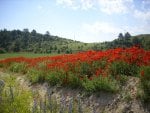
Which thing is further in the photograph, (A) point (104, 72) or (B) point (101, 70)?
(B) point (101, 70)

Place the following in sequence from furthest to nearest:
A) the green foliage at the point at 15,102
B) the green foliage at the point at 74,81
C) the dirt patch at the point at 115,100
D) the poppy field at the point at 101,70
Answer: the green foliage at the point at 74,81 < the poppy field at the point at 101,70 < the green foliage at the point at 15,102 < the dirt patch at the point at 115,100

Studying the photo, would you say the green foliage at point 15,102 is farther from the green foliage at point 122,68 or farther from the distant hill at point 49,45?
the distant hill at point 49,45

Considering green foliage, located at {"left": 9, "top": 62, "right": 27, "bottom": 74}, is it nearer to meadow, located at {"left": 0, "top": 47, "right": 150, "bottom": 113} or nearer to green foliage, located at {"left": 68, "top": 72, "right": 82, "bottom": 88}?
meadow, located at {"left": 0, "top": 47, "right": 150, "bottom": 113}

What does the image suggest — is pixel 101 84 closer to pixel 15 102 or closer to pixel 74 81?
pixel 74 81

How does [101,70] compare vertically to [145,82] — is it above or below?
above

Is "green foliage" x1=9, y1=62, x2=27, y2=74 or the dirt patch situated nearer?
the dirt patch

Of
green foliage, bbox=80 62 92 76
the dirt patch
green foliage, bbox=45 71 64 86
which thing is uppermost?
green foliage, bbox=80 62 92 76

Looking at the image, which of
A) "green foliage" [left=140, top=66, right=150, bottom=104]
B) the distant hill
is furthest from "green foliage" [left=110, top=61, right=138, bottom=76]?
the distant hill

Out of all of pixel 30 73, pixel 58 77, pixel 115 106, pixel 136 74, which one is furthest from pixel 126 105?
pixel 30 73

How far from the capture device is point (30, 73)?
51.9 ft

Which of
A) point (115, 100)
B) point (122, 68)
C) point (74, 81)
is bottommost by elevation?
point (115, 100)

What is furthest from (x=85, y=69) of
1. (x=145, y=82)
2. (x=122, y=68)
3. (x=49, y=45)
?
(x=49, y=45)

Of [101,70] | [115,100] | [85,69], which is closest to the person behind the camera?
[115,100]

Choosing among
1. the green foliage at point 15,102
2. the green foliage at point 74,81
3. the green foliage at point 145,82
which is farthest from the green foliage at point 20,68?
the green foliage at point 145,82
